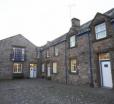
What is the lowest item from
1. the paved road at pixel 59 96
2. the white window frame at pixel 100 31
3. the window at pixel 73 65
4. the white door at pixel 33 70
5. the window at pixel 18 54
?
the paved road at pixel 59 96

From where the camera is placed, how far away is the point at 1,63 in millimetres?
23781

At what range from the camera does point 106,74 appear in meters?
11.9

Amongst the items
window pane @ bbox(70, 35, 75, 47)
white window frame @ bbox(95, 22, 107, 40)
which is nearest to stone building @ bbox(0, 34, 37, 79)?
window pane @ bbox(70, 35, 75, 47)

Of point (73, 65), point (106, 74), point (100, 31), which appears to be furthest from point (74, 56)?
point (106, 74)

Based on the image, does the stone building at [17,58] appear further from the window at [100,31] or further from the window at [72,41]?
the window at [100,31]

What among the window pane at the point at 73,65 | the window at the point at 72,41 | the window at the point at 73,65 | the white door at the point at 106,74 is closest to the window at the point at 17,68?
→ the window at the point at 73,65

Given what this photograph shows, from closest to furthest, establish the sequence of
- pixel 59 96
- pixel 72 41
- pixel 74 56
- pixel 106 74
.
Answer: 1. pixel 59 96
2. pixel 106 74
3. pixel 74 56
4. pixel 72 41

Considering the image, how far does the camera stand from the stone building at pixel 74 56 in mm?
11954

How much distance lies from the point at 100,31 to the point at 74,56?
15.6 ft

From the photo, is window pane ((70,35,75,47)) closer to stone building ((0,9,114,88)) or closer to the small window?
stone building ((0,9,114,88))

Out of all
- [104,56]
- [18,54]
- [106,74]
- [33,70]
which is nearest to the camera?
[106,74]

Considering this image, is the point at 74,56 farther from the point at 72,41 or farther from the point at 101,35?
the point at 101,35

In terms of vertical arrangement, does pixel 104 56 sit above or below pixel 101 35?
below

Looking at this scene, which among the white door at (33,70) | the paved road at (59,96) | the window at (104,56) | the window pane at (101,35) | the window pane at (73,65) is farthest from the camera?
the white door at (33,70)
